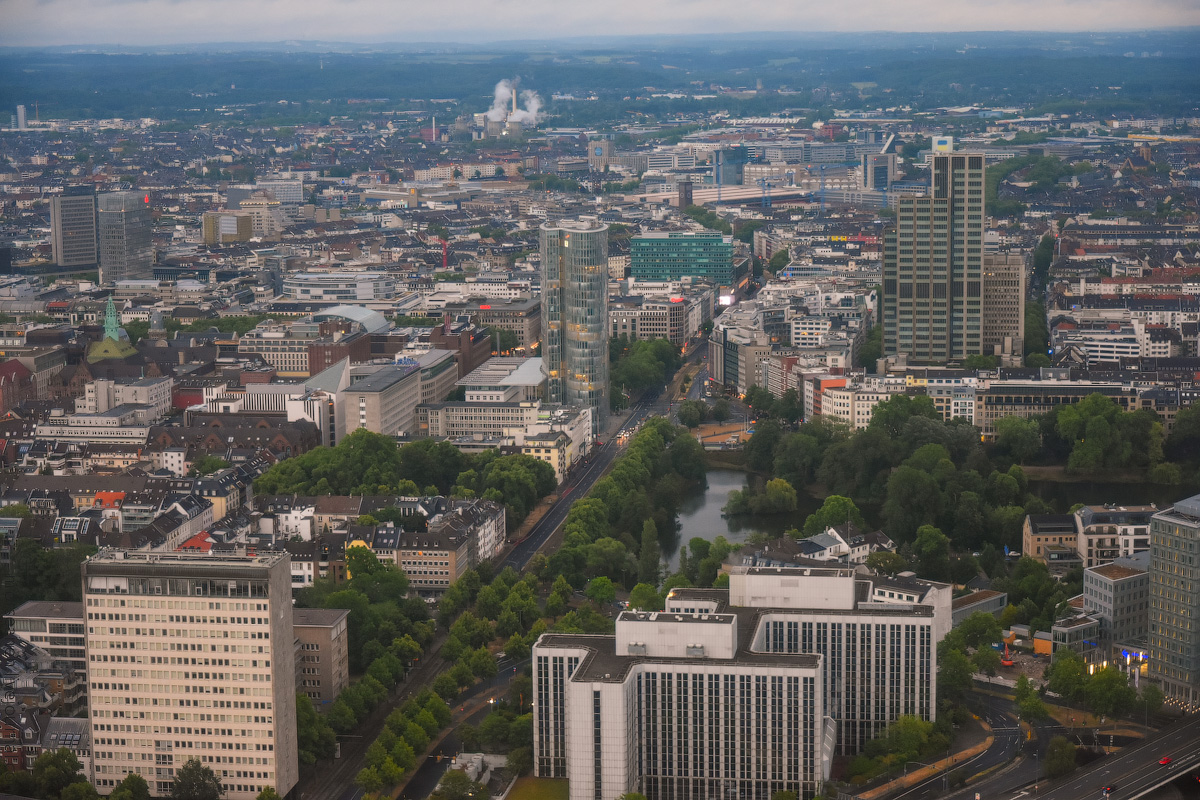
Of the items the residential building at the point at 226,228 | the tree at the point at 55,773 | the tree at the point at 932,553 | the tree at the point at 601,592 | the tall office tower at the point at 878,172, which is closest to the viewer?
the tree at the point at 55,773

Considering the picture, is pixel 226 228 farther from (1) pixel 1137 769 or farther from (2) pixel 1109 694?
(1) pixel 1137 769

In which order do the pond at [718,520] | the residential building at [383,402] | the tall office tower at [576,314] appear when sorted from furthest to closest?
1. the tall office tower at [576,314]
2. the residential building at [383,402]
3. the pond at [718,520]

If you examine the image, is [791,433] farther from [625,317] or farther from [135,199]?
[135,199]

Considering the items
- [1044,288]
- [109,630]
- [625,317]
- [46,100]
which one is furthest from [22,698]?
[46,100]

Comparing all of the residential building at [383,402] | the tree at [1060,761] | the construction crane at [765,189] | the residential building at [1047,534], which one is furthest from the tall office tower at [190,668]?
the construction crane at [765,189]

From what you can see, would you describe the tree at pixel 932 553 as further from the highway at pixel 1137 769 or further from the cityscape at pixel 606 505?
the highway at pixel 1137 769

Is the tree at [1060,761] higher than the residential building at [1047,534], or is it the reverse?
the residential building at [1047,534]

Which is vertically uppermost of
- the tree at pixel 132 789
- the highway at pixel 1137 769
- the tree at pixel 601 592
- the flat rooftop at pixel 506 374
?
the flat rooftop at pixel 506 374

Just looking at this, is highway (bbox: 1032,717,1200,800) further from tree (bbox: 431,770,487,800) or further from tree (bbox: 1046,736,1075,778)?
tree (bbox: 431,770,487,800)
